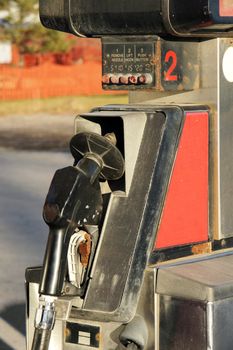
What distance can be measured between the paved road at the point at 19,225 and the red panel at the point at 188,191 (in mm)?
2329

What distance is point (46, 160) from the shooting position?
1566cm

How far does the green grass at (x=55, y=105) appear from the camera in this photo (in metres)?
26.6

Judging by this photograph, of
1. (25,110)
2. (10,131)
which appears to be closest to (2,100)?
(25,110)

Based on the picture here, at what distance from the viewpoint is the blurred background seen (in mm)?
8984

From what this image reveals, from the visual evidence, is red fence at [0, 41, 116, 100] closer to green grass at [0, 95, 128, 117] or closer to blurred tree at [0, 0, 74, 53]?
green grass at [0, 95, 128, 117]

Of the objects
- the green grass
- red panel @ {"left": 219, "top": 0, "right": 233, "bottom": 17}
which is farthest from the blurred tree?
red panel @ {"left": 219, "top": 0, "right": 233, "bottom": 17}

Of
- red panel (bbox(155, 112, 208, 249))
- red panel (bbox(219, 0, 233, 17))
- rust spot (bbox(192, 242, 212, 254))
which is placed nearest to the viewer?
red panel (bbox(219, 0, 233, 17))

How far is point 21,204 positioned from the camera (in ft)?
39.0

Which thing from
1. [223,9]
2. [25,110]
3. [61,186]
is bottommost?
[25,110]

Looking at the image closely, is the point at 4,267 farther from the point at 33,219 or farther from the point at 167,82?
the point at 167,82

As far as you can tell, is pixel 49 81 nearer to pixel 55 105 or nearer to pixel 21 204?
pixel 55 105

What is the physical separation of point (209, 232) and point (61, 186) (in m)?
0.76

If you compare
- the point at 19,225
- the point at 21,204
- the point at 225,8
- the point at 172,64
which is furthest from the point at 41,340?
the point at 21,204

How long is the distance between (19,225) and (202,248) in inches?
227
